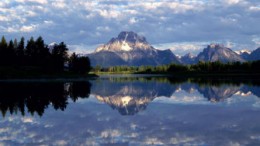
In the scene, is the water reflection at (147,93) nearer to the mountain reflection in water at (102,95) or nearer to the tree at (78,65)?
the mountain reflection in water at (102,95)

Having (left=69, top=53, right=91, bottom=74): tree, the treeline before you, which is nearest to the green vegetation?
the treeline

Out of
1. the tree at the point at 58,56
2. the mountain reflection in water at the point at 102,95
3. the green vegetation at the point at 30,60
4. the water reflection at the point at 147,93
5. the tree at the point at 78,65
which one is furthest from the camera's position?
the tree at the point at 78,65

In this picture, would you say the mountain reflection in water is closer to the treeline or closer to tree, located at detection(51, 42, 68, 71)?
the treeline

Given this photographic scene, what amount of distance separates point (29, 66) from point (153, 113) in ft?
374

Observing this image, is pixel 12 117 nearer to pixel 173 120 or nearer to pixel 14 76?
pixel 173 120

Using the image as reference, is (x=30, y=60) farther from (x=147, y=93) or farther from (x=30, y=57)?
(x=147, y=93)

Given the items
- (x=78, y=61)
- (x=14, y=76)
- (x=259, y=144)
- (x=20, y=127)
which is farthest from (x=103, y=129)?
(x=78, y=61)

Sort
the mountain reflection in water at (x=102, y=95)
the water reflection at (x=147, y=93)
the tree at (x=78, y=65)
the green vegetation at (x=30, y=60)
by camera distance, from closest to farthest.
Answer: the mountain reflection in water at (x=102, y=95) < the water reflection at (x=147, y=93) < the green vegetation at (x=30, y=60) < the tree at (x=78, y=65)

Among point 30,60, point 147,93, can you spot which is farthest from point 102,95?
point 30,60

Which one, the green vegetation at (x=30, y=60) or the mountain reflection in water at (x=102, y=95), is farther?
the green vegetation at (x=30, y=60)

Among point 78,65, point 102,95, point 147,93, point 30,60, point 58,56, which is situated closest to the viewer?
point 102,95

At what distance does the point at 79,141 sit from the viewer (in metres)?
22.9

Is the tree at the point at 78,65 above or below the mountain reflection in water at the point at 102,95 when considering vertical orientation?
above

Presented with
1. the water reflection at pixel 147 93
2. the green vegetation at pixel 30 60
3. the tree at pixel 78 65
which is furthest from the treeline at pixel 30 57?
the water reflection at pixel 147 93
